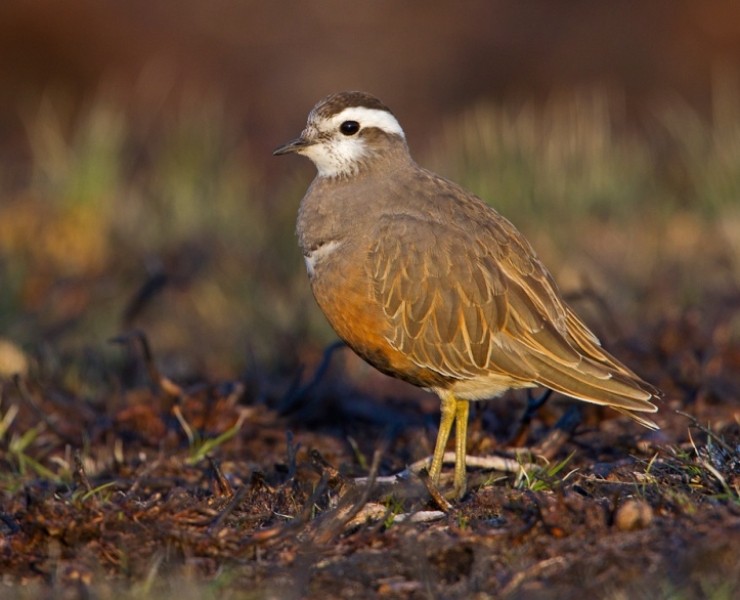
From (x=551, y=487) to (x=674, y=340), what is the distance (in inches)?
127

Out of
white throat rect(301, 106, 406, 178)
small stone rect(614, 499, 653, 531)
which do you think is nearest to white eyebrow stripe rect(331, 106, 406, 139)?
white throat rect(301, 106, 406, 178)

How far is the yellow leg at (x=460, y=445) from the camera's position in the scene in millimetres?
6258

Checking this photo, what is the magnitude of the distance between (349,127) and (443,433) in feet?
6.35

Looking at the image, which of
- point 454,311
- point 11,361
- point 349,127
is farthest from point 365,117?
point 11,361

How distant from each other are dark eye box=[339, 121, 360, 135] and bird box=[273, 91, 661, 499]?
0.64m

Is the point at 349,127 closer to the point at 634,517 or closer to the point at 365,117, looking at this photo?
the point at 365,117

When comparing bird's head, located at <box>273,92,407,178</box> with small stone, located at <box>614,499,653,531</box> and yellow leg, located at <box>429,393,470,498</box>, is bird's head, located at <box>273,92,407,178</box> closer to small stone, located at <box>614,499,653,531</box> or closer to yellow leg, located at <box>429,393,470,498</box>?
yellow leg, located at <box>429,393,470,498</box>

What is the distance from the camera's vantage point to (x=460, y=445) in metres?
6.53

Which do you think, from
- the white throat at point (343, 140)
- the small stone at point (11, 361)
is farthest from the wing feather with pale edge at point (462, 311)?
the small stone at point (11, 361)

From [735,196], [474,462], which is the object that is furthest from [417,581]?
[735,196]

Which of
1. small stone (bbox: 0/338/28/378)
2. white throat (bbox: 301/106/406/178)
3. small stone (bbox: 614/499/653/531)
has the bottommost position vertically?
small stone (bbox: 0/338/28/378)

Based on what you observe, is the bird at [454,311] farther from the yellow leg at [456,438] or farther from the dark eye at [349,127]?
the dark eye at [349,127]

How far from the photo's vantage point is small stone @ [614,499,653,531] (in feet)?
16.7

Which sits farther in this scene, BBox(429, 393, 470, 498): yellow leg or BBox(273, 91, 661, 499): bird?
BBox(273, 91, 661, 499): bird
